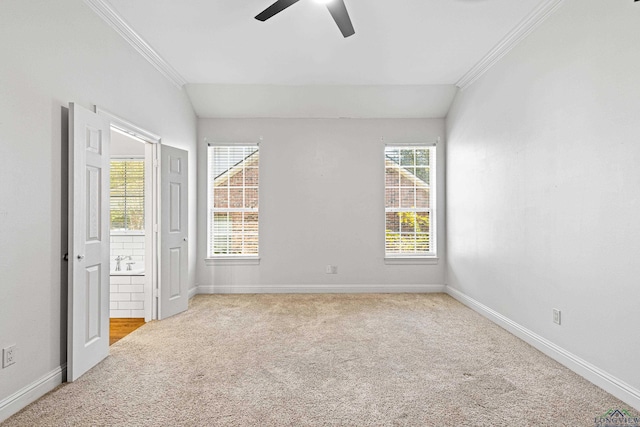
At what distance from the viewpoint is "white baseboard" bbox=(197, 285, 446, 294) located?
5.31 m

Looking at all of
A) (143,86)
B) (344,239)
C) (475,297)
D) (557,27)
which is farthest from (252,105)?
(475,297)

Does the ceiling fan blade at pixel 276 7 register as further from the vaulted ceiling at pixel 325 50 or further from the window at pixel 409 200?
the window at pixel 409 200

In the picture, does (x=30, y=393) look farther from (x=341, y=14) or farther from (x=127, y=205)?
(x=341, y=14)

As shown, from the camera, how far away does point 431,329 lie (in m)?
3.70

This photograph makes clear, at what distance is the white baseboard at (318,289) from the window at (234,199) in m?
0.53

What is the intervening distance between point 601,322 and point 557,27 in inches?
93.5

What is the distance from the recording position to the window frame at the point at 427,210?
17.6 feet

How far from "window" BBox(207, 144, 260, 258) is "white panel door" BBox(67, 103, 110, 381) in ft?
7.96

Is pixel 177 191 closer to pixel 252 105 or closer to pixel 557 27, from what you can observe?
pixel 252 105

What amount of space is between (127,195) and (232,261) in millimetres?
1795

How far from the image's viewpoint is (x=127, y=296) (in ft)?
13.8

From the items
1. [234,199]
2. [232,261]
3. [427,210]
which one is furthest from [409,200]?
[232,261]

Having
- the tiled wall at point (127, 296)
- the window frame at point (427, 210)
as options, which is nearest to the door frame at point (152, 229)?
the tiled wall at point (127, 296)

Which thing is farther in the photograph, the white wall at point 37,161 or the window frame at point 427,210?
the window frame at point 427,210
